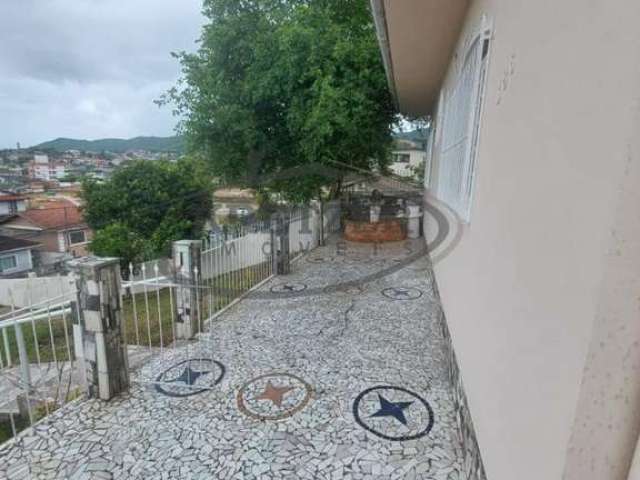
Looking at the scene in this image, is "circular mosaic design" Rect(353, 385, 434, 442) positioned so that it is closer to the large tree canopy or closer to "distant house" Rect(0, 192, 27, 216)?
the large tree canopy

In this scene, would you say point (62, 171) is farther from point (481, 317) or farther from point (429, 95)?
point (481, 317)

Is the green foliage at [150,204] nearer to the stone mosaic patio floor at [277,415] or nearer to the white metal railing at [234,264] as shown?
the white metal railing at [234,264]

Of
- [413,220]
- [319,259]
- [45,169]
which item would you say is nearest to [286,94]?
[319,259]

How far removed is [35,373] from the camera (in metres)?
4.50

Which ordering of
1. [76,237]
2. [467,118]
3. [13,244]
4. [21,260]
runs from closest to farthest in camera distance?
[467,118] < [13,244] < [21,260] < [76,237]

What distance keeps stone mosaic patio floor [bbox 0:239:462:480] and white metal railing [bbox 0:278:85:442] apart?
0.40 meters

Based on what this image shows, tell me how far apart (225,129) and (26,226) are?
20.6m

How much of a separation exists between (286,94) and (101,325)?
631cm

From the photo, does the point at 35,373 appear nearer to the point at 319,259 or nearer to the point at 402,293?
the point at 319,259

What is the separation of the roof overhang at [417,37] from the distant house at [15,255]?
2220 cm

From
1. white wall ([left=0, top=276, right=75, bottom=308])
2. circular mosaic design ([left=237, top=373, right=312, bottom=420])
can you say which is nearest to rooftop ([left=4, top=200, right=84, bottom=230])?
white wall ([left=0, top=276, right=75, bottom=308])

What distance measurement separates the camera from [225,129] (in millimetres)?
7703

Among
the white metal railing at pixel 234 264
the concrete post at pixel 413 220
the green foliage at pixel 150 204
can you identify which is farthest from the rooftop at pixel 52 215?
the concrete post at pixel 413 220

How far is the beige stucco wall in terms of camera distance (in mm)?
720
